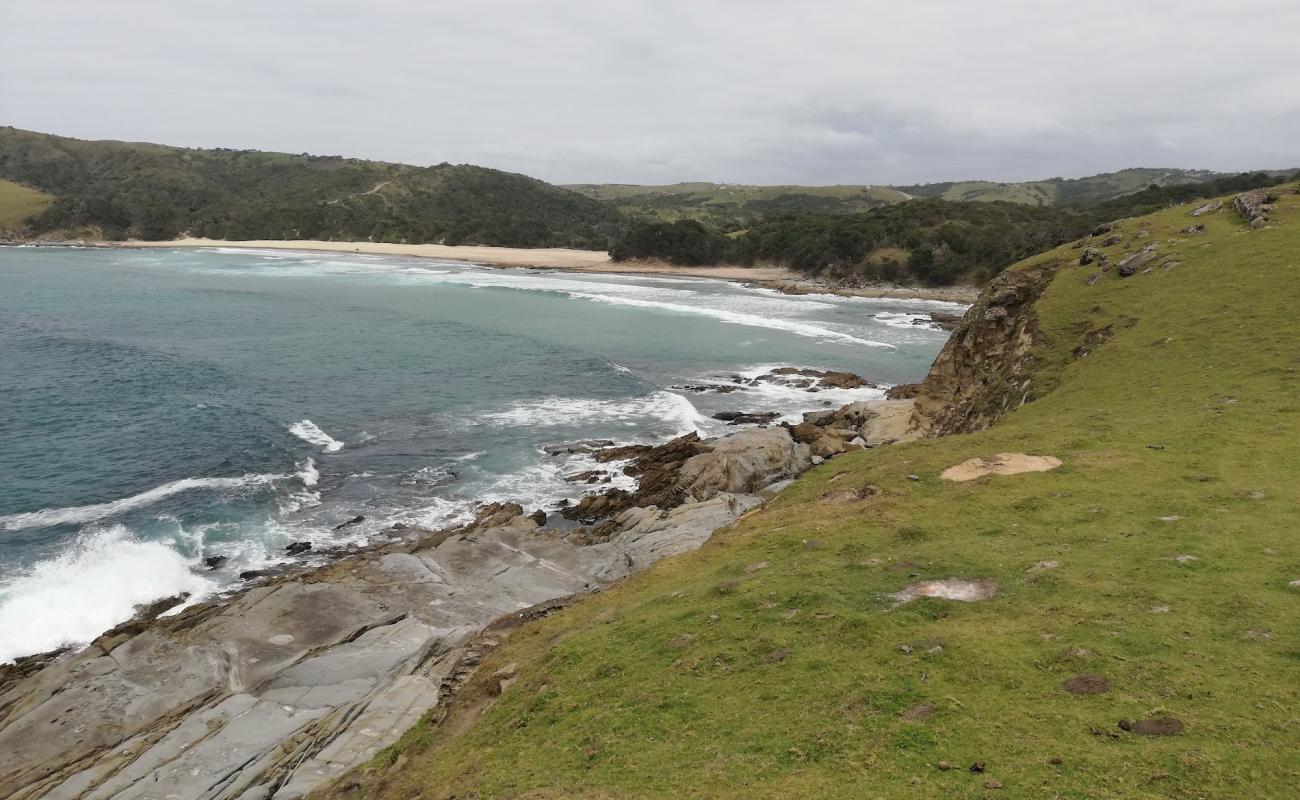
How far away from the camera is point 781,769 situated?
8609mm

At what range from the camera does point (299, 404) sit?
43562 mm

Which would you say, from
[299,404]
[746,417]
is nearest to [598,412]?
[746,417]

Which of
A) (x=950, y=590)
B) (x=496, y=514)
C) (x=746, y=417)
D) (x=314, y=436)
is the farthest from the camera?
(x=746, y=417)

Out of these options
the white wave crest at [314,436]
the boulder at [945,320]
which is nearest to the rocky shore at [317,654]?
the white wave crest at [314,436]

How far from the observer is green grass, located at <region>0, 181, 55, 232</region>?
6654 inches

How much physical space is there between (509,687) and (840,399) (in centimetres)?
3783

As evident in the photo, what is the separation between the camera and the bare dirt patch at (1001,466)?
17.4 metres

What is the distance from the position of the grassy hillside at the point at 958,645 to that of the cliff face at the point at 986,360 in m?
7.65

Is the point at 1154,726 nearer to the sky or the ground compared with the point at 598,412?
nearer to the sky

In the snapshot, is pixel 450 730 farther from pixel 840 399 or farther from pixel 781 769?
pixel 840 399

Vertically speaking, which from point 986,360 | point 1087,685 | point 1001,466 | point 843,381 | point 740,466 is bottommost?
point 740,466

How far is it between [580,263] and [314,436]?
390 ft

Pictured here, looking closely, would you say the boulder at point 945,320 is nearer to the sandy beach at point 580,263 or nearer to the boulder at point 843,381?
the sandy beach at point 580,263

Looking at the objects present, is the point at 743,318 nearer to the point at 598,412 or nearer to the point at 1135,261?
the point at 598,412
